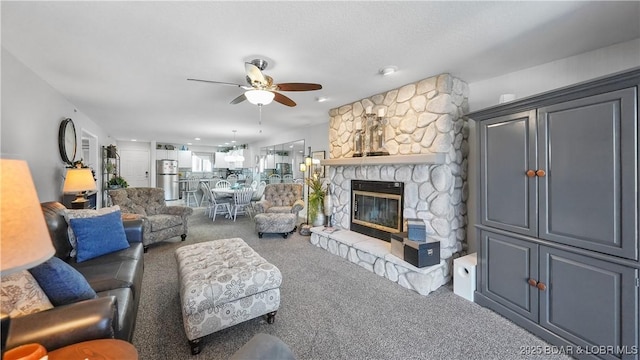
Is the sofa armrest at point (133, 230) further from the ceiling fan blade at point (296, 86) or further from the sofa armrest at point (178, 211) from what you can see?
the ceiling fan blade at point (296, 86)

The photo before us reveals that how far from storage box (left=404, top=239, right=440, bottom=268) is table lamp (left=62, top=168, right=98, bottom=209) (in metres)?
4.11

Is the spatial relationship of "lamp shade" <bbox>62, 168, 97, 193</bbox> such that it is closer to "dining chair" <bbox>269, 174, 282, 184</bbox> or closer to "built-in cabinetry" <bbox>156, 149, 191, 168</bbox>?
"dining chair" <bbox>269, 174, 282, 184</bbox>

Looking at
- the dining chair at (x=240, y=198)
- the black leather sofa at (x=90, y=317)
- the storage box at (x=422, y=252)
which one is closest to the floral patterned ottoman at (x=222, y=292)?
the black leather sofa at (x=90, y=317)

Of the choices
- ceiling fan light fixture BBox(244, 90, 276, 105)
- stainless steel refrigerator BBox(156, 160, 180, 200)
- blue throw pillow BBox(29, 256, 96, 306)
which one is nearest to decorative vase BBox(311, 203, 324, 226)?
ceiling fan light fixture BBox(244, 90, 276, 105)

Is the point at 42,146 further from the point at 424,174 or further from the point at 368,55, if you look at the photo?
the point at 424,174

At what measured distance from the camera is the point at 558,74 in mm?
2420

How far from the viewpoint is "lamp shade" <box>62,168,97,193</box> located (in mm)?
3166

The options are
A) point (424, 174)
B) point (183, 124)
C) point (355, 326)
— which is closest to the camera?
point (355, 326)

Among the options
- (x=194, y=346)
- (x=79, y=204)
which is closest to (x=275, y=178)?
(x=79, y=204)

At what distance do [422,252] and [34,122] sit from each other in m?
4.48

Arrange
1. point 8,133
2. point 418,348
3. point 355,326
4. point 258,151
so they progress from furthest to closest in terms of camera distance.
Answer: point 258,151 → point 8,133 → point 355,326 → point 418,348

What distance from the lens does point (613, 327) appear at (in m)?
1.63

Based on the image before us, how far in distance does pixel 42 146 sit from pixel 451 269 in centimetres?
501

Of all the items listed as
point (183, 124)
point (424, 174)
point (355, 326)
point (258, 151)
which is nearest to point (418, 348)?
point (355, 326)
